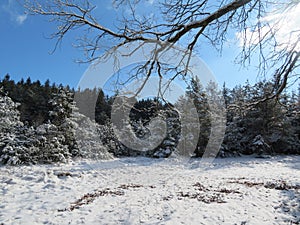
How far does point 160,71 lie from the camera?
3.92 metres

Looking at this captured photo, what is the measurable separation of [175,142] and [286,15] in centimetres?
1416

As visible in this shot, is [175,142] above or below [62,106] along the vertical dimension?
below

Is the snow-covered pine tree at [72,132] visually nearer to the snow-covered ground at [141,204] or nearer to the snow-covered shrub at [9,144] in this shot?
the snow-covered shrub at [9,144]

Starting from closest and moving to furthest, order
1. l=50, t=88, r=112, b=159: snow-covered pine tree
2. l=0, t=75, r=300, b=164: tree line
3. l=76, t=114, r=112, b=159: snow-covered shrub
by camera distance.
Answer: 1. l=0, t=75, r=300, b=164: tree line
2. l=50, t=88, r=112, b=159: snow-covered pine tree
3. l=76, t=114, r=112, b=159: snow-covered shrub

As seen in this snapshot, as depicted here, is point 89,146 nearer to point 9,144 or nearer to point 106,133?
point 106,133

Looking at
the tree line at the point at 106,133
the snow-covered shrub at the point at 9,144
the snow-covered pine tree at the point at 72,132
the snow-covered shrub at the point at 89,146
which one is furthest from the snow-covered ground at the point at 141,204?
the snow-covered shrub at the point at 89,146

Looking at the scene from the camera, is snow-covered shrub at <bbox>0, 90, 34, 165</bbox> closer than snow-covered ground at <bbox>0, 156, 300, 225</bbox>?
No

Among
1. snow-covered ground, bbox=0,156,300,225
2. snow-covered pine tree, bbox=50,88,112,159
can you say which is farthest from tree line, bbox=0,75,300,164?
snow-covered ground, bbox=0,156,300,225

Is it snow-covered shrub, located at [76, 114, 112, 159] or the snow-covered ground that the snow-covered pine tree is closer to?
snow-covered shrub, located at [76, 114, 112, 159]

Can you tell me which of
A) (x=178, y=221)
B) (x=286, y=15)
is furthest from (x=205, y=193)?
(x=286, y=15)

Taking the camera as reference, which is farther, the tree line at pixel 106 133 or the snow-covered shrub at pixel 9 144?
the tree line at pixel 106 133

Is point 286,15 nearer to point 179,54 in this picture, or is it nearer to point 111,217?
point 179,54

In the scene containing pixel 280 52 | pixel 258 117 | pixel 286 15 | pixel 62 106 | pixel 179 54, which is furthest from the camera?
pixel 258 117

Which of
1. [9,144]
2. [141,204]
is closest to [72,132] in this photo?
[9,144]
